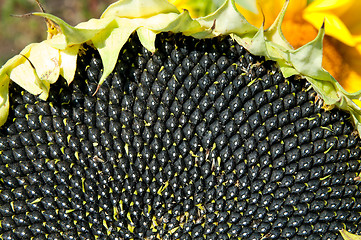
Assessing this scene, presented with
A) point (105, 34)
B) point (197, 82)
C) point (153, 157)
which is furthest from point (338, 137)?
point (105, 34)

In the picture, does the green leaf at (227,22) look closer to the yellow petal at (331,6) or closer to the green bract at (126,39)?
the green bract at (126,39)

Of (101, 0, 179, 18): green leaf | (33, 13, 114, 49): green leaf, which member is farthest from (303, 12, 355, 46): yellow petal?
(33, 13, 114, 49): green leaf

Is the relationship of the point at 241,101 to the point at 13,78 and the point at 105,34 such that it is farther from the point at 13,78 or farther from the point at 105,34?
the point at 13,78

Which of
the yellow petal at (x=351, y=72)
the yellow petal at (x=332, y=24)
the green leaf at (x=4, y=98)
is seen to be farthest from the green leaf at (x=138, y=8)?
the yellow petal at (x=351, y=72)

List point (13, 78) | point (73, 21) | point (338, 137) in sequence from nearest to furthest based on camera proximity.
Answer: point (13, 78) → point (338, 137) → point (73, 21)

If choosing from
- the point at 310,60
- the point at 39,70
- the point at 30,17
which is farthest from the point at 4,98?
the point at 30,17

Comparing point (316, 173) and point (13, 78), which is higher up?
point (13, 78)
